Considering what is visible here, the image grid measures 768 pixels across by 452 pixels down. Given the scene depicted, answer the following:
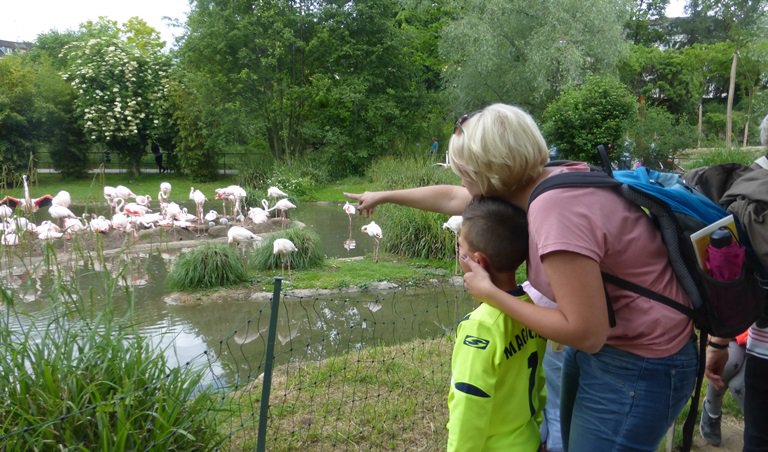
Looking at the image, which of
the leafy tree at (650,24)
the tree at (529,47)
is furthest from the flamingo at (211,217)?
the leafy tree at (650,24)

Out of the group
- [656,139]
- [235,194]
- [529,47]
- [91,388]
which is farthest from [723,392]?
[529,47]

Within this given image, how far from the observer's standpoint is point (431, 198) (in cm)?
215

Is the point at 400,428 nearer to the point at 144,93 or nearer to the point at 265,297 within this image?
the point at 265,297

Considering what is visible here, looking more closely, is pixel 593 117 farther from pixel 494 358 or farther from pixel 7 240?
pixel 494 358

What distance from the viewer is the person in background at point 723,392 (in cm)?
245

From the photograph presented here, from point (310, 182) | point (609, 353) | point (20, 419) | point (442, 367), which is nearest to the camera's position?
point (609, 353)

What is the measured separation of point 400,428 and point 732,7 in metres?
38.9

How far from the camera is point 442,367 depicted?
4.11m

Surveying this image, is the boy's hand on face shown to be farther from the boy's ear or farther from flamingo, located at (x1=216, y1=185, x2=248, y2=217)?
flamingo, located at (x1=216, y1=185, x2=248, y2=217)

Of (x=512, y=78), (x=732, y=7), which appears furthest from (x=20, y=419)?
(x=732, y=7)

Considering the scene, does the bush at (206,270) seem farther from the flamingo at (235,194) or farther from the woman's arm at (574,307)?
the woman's arm at (574,307)

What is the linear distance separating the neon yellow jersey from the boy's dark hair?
0.13 metres

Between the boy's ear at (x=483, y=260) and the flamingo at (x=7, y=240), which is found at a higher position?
the boy's ear at (x=483, y=260)

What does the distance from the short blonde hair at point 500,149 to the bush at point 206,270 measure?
20.0 ft
